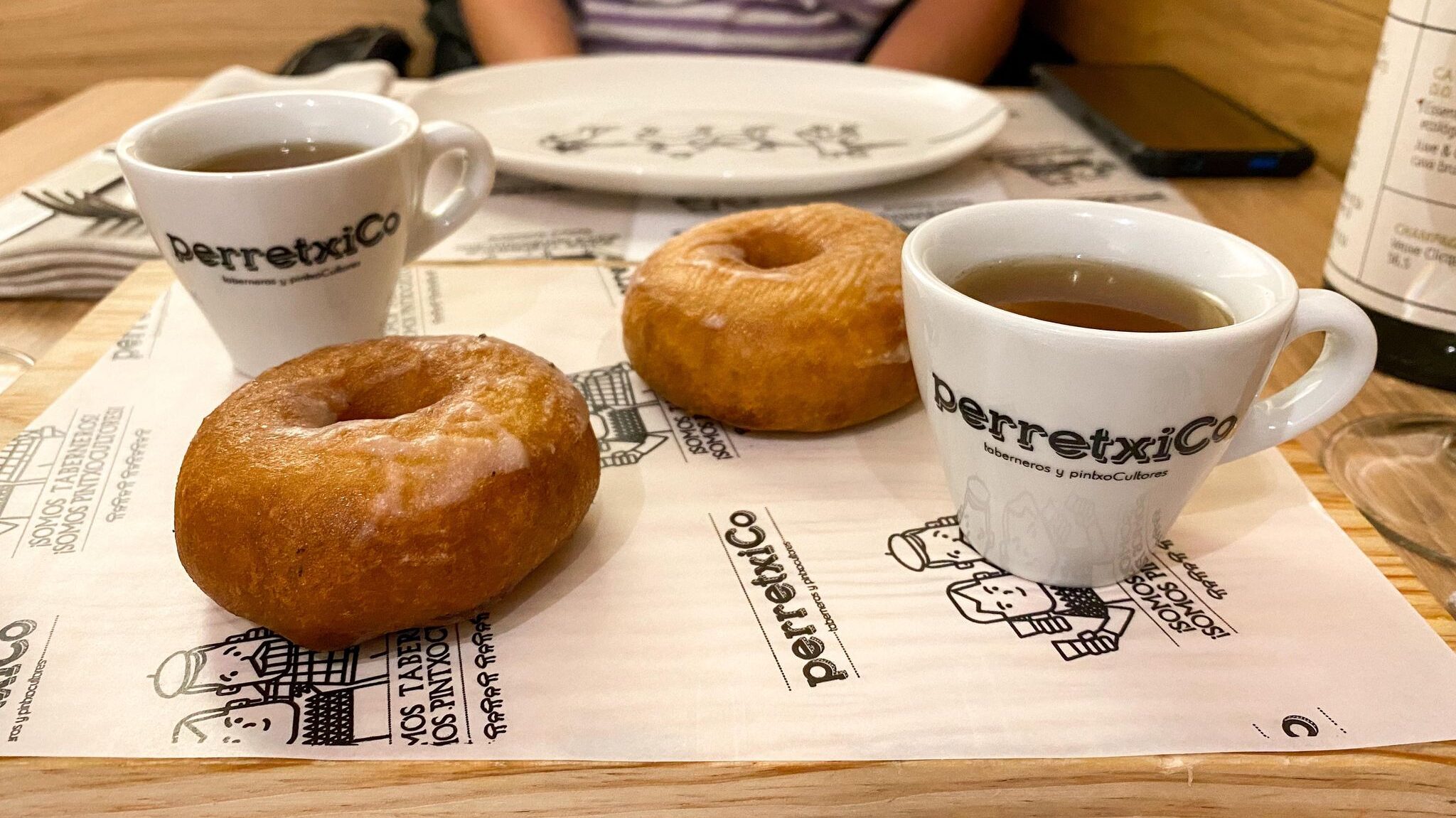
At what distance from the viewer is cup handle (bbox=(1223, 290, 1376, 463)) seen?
1.96 feet

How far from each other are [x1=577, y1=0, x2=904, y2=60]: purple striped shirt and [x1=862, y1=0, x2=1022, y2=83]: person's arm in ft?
0.21

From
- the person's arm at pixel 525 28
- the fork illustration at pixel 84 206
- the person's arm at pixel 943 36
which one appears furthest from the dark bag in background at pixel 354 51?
the person's arm at pixel 943 36

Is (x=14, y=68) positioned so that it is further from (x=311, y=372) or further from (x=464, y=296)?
(x=311, y=372)

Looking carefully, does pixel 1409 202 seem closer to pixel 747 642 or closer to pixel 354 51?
pixel 747 642

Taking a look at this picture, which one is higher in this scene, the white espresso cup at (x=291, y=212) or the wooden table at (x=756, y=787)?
the white espresso cup at (x=291, y=212)

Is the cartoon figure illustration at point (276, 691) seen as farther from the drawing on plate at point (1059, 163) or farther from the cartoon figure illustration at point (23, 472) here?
the drawing on plate at point (1059, 163)

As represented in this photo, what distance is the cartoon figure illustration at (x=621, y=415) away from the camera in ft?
2.57

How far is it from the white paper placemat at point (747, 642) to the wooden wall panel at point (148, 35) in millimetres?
2026

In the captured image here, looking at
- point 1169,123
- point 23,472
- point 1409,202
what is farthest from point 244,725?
point 1169,123

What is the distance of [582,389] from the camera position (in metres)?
0.87

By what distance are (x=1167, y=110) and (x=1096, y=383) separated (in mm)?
1141

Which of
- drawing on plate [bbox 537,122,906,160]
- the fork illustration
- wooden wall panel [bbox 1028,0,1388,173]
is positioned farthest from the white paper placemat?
wooden wall panel [bbox 1028,0,1388,173]

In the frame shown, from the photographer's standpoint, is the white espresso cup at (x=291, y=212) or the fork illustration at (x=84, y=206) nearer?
the white espresso cup at (x=291, y=212)

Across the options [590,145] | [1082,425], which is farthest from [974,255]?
[590,145]
